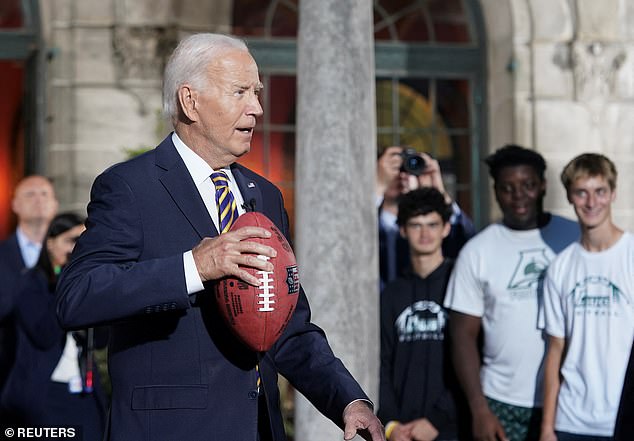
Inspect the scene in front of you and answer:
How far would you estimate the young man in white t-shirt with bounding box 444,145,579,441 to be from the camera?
225 inches

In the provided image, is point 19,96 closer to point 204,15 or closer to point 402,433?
point 204,15

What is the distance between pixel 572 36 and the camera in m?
9.88

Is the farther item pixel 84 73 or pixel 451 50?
pixel 451 50

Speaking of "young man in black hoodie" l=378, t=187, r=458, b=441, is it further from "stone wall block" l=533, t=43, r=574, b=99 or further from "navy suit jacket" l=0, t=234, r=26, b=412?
"stone wall block" l=533, t=43, r=574, b=99

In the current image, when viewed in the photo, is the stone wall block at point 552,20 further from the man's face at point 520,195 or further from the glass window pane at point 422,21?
the man's face at point 520,195

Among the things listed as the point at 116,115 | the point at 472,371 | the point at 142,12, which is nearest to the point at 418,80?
the point at 142,12

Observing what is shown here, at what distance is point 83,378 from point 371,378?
4.93 feet

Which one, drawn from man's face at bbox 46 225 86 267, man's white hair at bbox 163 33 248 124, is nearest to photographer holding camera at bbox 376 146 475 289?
man's face at bbox 46 225 86 267

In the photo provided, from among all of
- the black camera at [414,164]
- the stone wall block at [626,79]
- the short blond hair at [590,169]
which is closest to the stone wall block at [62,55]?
the black camera at [414,164]

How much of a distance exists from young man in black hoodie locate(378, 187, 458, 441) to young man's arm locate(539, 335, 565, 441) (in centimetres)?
62

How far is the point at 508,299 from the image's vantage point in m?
5.75

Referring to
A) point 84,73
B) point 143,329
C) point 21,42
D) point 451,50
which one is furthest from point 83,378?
point 451,50

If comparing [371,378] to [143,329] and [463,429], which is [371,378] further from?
[143,329]

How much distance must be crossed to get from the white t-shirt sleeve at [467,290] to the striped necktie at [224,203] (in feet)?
9.33
